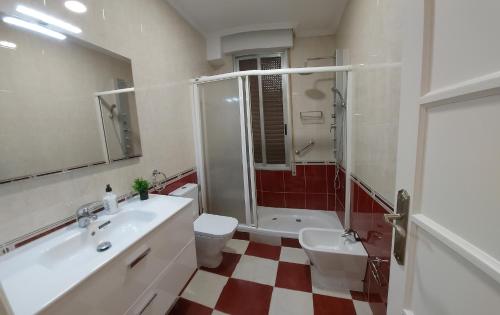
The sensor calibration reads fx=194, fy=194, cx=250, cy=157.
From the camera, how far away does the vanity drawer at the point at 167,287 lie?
36.9 inches

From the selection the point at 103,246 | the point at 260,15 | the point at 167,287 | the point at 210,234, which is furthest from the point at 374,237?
the point at 260,15

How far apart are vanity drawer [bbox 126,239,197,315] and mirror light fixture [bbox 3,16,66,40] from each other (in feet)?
4.49

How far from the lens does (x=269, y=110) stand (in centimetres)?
269

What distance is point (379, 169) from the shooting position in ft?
3.89

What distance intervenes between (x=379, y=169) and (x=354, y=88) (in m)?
0.89

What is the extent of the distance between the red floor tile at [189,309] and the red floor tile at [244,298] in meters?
0.08

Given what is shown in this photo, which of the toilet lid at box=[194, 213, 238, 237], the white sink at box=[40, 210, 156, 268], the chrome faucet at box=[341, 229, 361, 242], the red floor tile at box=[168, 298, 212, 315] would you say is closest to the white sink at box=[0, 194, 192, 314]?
the white sink at box=[40, 210, 156, 268]

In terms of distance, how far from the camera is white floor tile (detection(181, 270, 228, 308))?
1454 millimetres

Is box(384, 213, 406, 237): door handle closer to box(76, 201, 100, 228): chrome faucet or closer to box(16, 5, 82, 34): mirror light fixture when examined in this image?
A: box(76, 201, 100, 228): chrome faucet

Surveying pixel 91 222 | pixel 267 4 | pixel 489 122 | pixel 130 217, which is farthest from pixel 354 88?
pixel 91 222

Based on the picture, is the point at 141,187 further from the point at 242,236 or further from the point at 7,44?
the point at 242,236

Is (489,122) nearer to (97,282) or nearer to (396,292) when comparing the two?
(396,292)

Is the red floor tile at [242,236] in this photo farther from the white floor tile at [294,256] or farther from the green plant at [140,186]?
the green plant at [140,186]

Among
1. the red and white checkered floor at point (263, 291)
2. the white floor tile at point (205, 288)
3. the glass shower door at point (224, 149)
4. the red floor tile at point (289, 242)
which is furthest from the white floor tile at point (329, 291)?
the glass shower door at point (224, 149)
